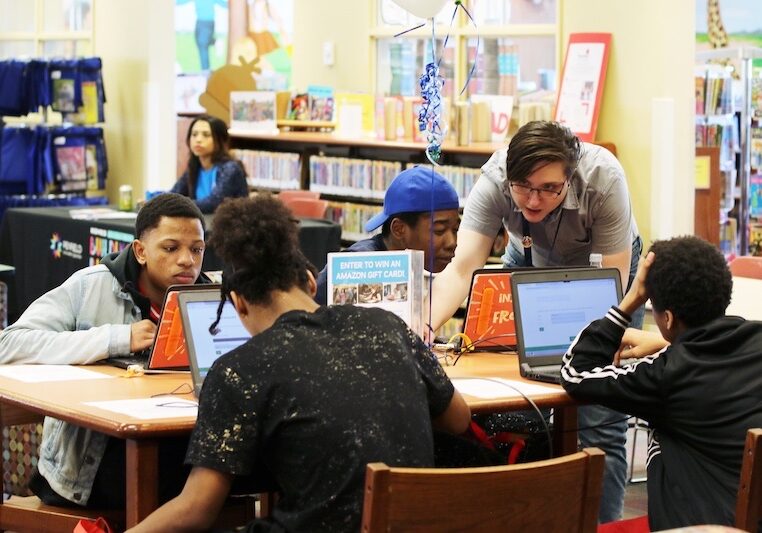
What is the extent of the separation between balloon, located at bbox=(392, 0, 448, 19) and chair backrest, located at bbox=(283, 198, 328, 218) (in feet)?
13.3

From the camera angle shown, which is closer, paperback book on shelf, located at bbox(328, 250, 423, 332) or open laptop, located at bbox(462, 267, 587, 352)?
paperback book on shelf, located at bbox(328, 250, 423, 332)

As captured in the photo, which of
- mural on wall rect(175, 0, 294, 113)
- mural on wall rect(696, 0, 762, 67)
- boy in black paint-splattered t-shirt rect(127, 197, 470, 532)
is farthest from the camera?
mural on wall rect(175, 0, 294, 113)

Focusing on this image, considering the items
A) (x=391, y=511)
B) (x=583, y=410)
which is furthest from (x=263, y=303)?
(x=583, y=410)

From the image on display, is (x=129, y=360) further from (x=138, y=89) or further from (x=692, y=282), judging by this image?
(x=138, y=89)

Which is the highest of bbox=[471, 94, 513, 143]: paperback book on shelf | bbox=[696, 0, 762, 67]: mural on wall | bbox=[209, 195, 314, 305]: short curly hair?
bbox=[696, 0, 762, 67]: mural on wall

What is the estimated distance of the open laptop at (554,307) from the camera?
3.64 metres

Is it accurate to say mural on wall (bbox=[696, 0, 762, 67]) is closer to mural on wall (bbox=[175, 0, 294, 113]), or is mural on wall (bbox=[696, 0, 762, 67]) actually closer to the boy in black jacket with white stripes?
mural on wall (bbox=[175, 0, 294, 113])

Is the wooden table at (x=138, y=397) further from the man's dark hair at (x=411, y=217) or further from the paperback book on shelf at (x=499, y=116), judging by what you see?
the paperback book on shelf at (x=499, y=116)

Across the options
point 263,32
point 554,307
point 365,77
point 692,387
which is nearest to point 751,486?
point 692,387

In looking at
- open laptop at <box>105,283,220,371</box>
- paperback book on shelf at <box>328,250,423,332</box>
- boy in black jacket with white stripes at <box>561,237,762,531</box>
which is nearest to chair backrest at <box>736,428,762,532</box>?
boy in black jacket with white stripes at <box>561,237,762,531</box>

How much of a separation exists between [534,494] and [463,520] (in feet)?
0.49

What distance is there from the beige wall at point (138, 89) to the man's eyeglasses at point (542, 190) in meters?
7.18

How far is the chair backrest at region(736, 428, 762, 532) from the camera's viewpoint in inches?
103

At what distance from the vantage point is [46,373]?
3441 mm
